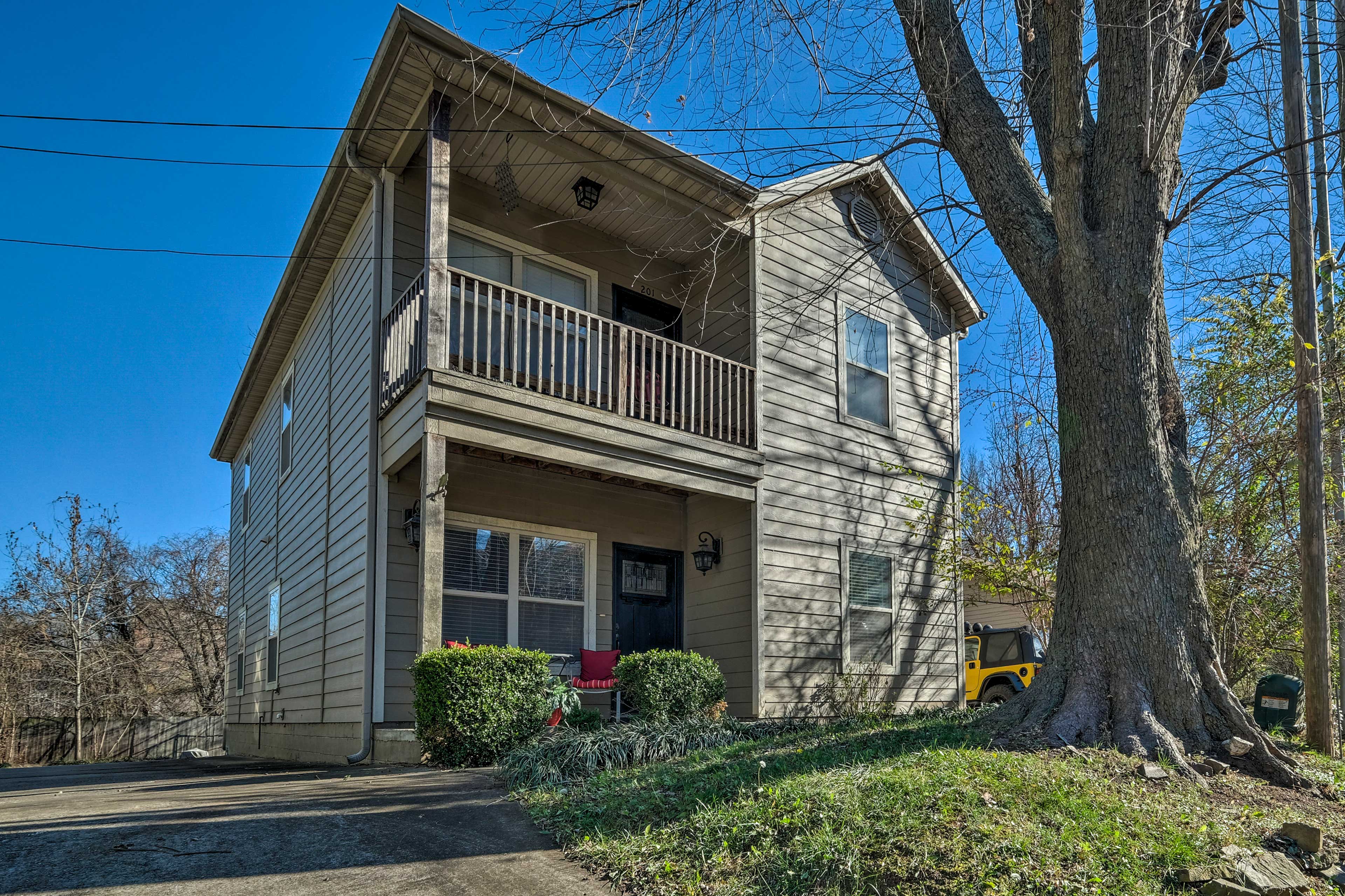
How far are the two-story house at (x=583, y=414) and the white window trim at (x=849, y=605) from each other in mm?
35

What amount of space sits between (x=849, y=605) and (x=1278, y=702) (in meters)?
4.11

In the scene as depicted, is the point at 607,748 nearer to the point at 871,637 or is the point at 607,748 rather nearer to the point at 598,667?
the point at 598,667

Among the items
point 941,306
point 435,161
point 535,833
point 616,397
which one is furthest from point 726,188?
point 535,833

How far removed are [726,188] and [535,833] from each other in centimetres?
685

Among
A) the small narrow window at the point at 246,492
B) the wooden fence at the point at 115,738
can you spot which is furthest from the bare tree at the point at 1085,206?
the wooden fence at the point at 115,738

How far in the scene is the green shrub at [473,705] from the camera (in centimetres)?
658

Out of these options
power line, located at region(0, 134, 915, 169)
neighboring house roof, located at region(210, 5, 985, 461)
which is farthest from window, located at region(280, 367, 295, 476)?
power line, located at region(0, 134, 915, 169)

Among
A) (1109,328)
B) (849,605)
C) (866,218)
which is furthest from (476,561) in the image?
(866,218)

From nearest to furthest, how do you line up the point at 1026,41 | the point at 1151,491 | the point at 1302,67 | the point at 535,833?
the point at 535,833
the point at 1151,491
the point at 1026,41
the point at 1302,67

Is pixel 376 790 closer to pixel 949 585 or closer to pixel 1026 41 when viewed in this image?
pixel 1026 41

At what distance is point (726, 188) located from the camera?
9.49 m

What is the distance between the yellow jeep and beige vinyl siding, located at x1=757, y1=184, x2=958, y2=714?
2.87 metres

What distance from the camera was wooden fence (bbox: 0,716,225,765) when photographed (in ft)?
62.8

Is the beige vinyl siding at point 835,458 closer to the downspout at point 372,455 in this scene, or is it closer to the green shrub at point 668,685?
the green shrub at point 668,685
